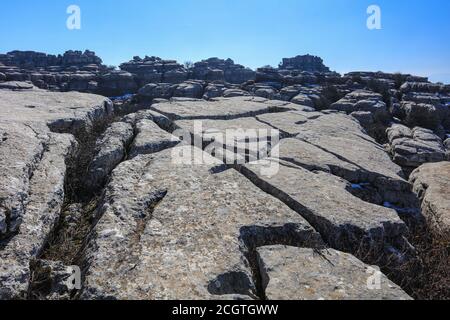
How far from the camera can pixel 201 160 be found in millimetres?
7078

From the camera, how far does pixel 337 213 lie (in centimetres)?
543

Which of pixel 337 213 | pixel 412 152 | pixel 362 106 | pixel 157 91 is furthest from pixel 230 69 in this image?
pixel 337 213

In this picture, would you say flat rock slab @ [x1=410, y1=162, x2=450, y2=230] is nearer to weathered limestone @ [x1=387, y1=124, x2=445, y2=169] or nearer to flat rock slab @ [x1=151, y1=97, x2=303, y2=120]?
weathered limestone @ [x1=387, y1=124, x2=445, y2=169]

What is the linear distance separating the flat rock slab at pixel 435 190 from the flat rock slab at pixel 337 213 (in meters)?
2.12

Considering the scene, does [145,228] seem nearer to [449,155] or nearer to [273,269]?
[273,269]

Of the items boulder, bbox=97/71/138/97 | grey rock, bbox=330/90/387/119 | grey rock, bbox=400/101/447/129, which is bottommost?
grey rock, bbox=400/101/447/129

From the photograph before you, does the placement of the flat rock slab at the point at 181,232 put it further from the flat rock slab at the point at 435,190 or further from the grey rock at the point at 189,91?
the grey rock at the point at 189,91

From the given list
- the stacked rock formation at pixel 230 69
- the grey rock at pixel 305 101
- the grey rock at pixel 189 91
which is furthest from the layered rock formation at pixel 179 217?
the stacked rock formation at pixel 230 69

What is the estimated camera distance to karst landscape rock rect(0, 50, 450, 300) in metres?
3.99

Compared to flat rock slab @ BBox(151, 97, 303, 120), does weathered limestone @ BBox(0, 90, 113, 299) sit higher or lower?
lower

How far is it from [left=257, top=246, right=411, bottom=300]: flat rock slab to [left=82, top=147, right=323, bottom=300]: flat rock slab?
23 centimetres

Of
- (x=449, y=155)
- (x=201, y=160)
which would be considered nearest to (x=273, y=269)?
(x=201, y=160)

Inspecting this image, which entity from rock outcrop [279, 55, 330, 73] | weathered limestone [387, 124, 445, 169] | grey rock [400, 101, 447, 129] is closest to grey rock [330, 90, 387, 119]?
grey rock [400, 101, 447, 129]
